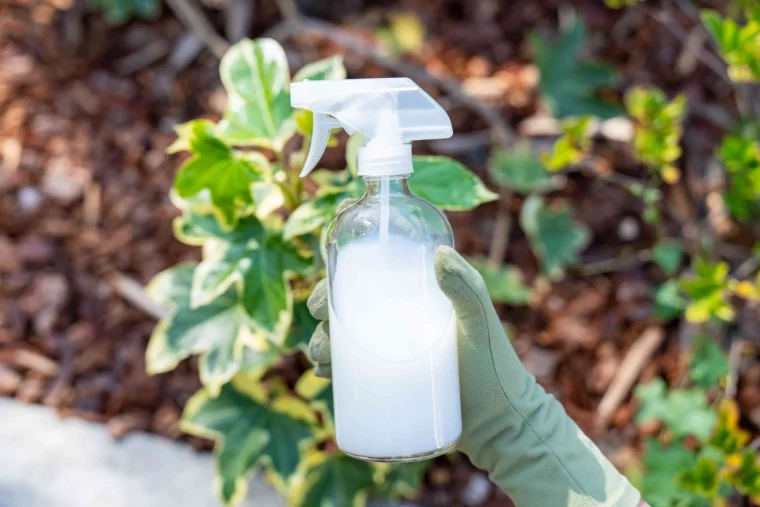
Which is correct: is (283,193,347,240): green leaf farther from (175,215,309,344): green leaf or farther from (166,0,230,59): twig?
(166,0,230,59): twig

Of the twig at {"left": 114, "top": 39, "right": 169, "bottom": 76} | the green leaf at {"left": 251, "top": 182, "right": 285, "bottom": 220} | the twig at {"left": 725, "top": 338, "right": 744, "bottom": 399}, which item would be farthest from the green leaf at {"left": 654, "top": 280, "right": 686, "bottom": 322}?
the twig at {"left": 114, "top": 39, "right": 169, "bottom": 76}

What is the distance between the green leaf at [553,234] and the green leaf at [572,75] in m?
0.25

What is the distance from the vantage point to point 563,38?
1.80m

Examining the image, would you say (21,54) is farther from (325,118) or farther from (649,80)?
(649,80)

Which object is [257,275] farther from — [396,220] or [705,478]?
[705,478]

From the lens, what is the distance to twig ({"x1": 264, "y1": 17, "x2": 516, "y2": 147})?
1.83 meters

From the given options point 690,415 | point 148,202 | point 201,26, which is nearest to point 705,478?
point 690,415

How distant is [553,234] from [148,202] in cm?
102

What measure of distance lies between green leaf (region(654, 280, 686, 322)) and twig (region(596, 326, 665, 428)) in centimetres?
5

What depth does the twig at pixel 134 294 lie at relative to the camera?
1.66 meters

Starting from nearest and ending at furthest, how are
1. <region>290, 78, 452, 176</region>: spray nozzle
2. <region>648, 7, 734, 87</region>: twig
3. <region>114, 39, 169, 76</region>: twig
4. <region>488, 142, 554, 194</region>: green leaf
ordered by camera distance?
<region>290, 78, 452, 176</region>: spray nozzle, <region>488, 142, 554, 194</region>: green leaf, <region>648, 7, 734, 87</region>: twig, <region>114, 39, 169, 76</region>: twig

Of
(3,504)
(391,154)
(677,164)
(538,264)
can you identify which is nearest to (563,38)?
(677,164)

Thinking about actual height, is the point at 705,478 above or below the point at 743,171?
below

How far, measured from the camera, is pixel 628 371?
5.47 ft
